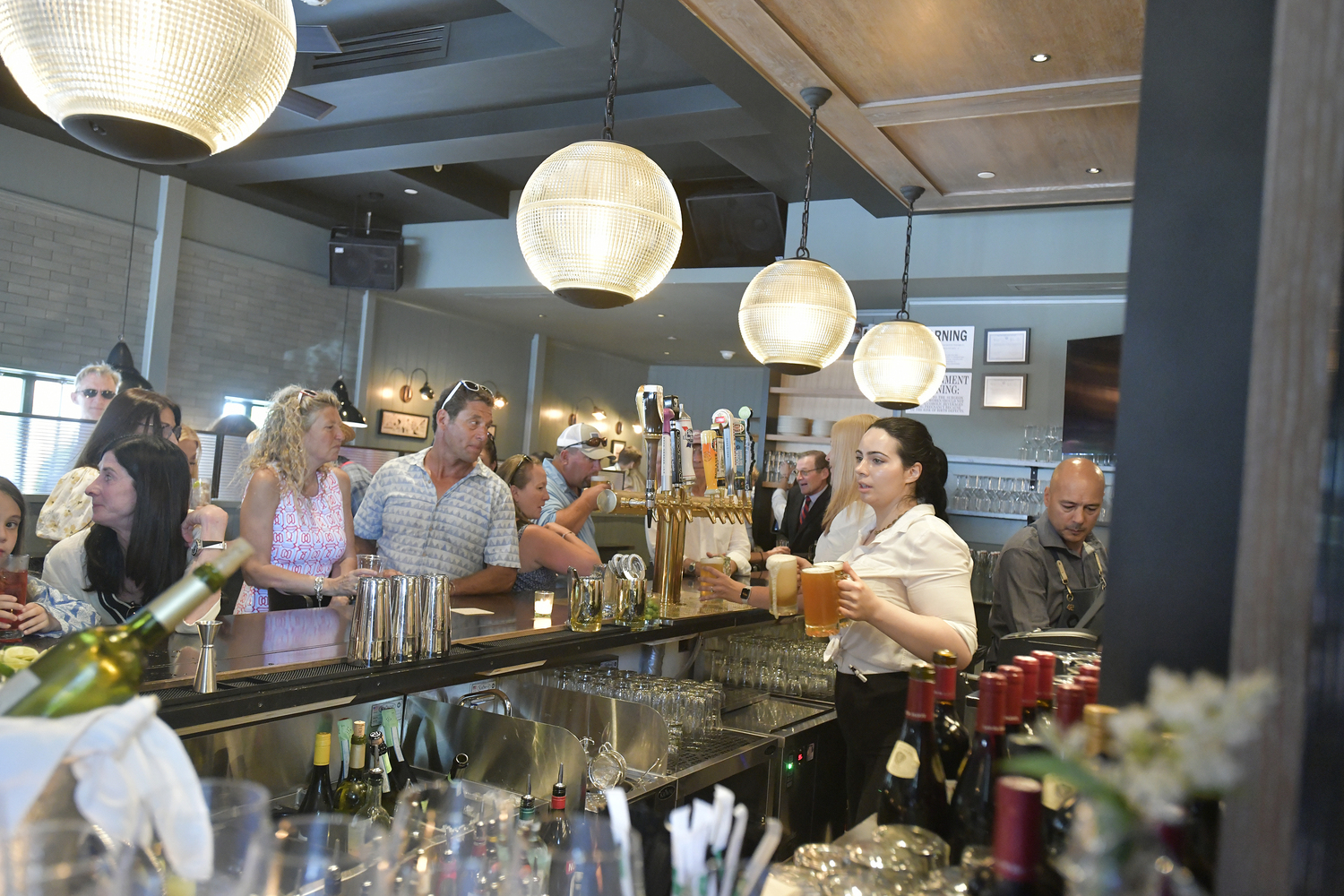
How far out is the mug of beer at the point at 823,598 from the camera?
2.32 m

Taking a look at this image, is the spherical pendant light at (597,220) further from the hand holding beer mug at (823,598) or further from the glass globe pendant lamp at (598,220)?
the hand holding beer mug at (823,598)

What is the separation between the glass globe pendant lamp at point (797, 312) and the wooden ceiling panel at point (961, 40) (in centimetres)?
31

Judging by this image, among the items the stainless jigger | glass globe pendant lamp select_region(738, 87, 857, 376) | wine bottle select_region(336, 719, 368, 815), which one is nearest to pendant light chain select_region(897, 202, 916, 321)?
glass globe pendant lamp select_region(738, 87, 857, 376)

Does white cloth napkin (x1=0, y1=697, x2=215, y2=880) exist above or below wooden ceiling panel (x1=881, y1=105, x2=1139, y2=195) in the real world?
below

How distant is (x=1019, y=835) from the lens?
0.82 meters

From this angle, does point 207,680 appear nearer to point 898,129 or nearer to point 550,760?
point 550,760

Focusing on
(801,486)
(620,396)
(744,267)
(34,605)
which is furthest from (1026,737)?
(620,396)

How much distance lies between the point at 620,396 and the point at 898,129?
9.78 meters

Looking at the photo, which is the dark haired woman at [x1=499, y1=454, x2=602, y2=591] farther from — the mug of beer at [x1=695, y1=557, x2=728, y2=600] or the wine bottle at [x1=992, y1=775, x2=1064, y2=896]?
the wine bottle at [x1=992, y1=775, x2=1064, y2=896]

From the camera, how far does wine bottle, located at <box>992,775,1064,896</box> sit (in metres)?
0.82

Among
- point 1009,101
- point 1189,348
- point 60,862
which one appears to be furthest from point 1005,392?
point 60,862

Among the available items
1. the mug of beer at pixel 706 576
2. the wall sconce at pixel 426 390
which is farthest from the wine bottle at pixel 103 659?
the wall sconce at pixel 426 390

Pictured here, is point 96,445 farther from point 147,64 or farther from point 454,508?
point 147,64

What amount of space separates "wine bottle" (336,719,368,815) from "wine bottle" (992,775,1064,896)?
149cm
